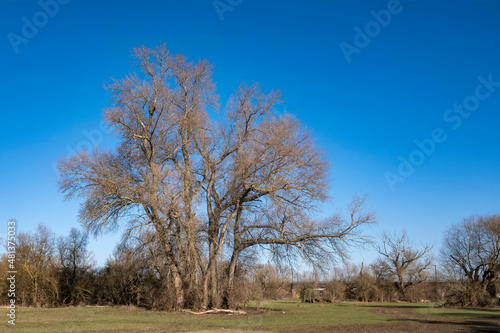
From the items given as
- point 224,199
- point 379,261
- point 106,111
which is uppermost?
point 106,111

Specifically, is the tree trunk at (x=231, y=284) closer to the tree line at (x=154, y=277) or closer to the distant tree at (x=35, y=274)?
the tree line at (x=154, y=277)

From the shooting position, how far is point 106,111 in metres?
25.5

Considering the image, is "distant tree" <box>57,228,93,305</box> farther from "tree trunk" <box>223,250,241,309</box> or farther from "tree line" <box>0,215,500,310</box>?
"tree trunk" <box>223,250,241,309</box>

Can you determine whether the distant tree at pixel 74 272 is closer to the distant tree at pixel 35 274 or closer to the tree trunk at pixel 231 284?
the distant tree at pixel 35 274

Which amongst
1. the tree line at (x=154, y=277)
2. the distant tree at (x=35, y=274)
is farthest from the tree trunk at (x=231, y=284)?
the distant tree at (x=35, y=274)

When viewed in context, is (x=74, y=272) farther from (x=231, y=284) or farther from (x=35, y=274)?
(x=231, y=284)

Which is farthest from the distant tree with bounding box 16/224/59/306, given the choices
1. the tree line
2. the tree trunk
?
the tree trunk

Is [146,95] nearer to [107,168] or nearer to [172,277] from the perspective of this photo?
[107,168]

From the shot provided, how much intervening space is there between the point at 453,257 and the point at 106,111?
31.5m

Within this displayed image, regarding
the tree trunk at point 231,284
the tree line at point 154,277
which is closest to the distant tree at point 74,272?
the tree line at point 154,277

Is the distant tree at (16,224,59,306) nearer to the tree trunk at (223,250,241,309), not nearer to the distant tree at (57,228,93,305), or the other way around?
the distant tree at (57,228,93,305)

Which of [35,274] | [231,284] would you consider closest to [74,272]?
[35,274]

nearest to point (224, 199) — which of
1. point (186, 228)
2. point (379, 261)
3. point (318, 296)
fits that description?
point (186, 228)

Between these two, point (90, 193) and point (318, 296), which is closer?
point (90, 193)
